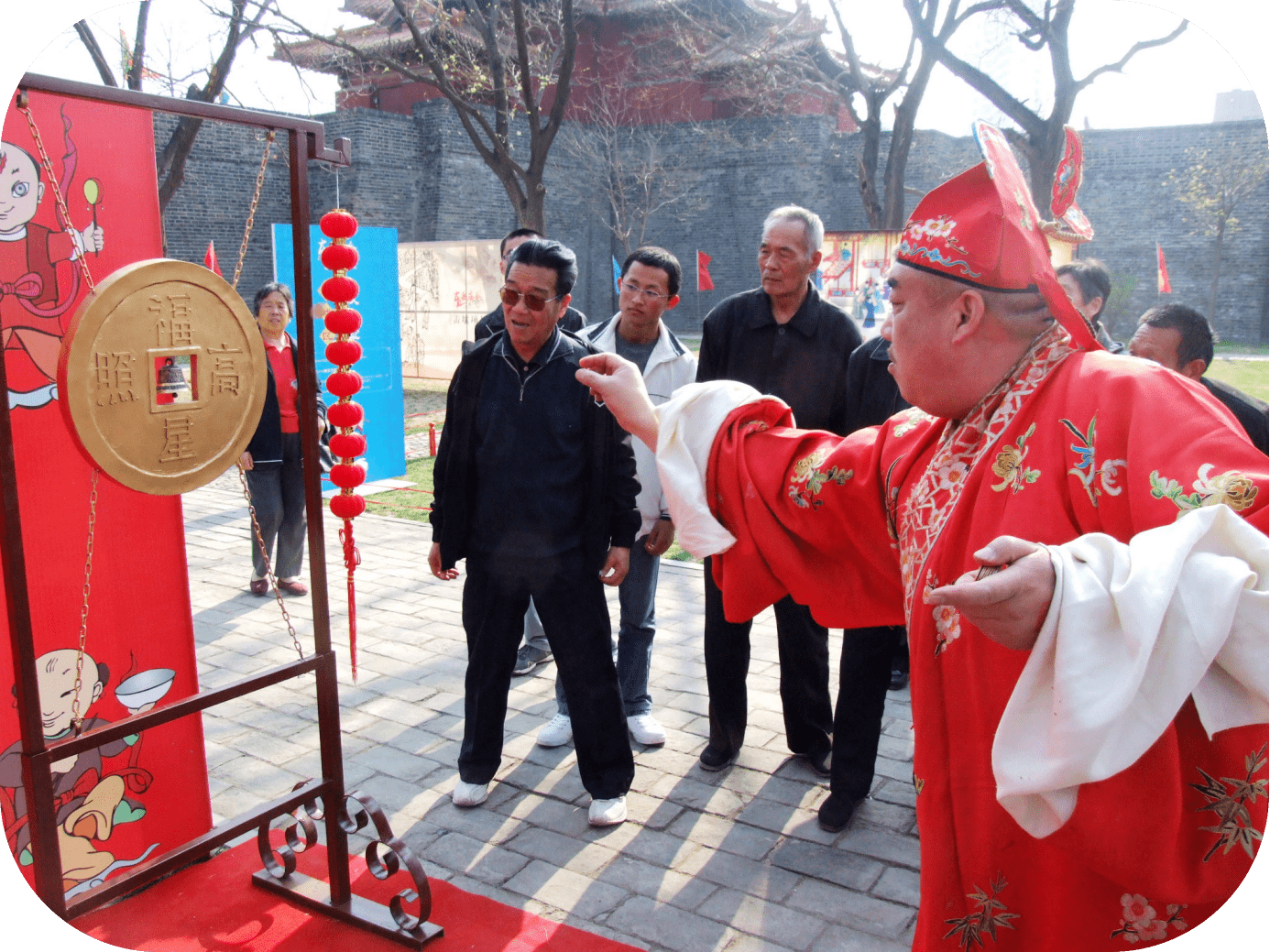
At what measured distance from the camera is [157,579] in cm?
271

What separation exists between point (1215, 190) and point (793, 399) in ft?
69.7

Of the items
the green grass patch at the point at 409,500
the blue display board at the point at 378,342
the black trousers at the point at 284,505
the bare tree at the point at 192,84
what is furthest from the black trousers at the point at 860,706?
the bare tree at the point at 192,84

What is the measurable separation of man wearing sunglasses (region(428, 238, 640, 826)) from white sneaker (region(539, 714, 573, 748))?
50 cm

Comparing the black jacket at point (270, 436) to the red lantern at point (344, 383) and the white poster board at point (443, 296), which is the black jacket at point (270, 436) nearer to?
the red lantern at point (344, 383)

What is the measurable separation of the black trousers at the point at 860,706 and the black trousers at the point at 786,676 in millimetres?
340

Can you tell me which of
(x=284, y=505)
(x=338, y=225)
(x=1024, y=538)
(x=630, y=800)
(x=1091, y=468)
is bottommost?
(x=630, y=800)

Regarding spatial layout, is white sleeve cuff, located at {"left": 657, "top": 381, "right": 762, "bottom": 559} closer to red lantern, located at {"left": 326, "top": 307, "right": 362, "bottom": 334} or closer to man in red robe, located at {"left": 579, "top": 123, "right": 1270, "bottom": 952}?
man in red robe, located at {"left": 579, "top": 123, "right": 1270, "bottom": 952}

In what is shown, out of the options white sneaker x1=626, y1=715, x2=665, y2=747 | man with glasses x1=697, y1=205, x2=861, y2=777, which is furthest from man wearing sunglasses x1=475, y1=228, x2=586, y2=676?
man with glasses x1=697, y1=205, x2=861, y2=777

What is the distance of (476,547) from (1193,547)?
2.43 m

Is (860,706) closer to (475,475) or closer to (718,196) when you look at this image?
(475,475)

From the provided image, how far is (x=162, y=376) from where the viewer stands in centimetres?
218

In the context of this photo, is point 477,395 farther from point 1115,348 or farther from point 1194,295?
point 1194,295

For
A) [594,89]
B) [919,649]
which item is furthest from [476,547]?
[594,89]

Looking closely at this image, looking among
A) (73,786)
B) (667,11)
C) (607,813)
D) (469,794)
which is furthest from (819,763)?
(667,11)
